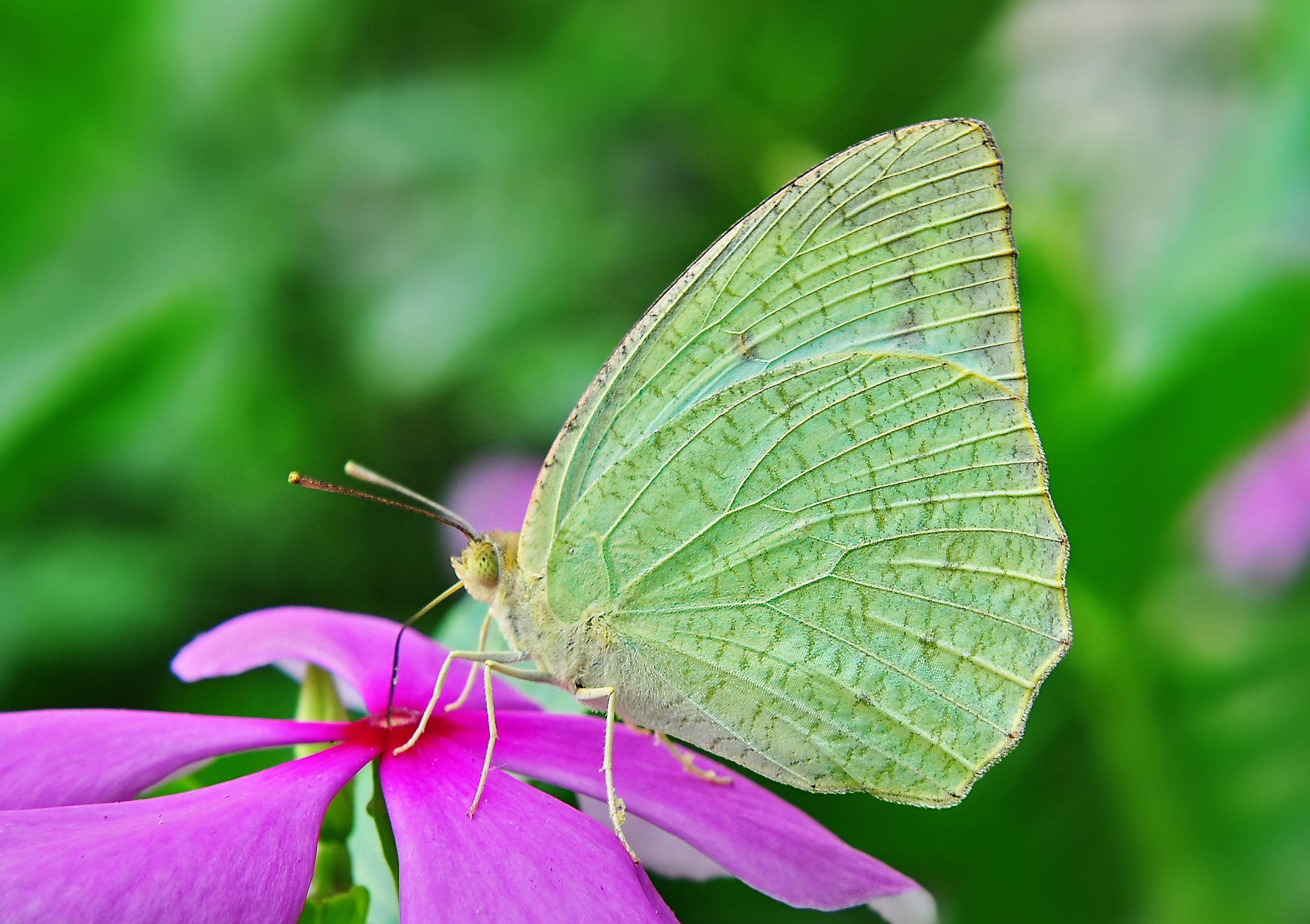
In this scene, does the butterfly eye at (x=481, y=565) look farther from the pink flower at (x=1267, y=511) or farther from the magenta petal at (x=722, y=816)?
the pink flower at (x=1267, y=511)

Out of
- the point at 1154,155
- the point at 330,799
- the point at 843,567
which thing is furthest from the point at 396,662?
the point at 1154,155

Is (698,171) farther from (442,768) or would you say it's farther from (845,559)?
(442,768)

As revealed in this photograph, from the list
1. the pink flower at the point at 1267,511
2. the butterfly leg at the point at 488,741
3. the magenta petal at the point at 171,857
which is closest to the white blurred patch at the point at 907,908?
the butterfly leg at the point at 488,741

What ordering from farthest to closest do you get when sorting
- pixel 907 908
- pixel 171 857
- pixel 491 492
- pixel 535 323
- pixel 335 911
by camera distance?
pixel 535 323 < pixel 491 492 < pixel 907 908 < pixel 335 911 < pixel 171 857

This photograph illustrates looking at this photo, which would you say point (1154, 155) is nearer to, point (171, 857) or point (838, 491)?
point (838, 491)

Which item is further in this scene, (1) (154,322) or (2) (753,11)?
(2) (753,11)

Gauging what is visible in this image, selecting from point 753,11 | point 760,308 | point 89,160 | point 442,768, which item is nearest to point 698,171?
point 753,11

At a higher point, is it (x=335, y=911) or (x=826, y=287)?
(x=826, y=287)
